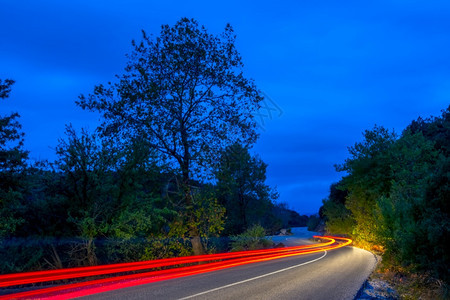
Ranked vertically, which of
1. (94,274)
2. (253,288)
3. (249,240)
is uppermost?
(249,240)

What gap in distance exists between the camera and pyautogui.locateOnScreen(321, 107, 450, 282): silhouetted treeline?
807 centimetres

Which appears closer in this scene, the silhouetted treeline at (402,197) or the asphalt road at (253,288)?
the silhouetted treeline at (402,197)

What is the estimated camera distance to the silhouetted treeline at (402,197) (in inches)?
318

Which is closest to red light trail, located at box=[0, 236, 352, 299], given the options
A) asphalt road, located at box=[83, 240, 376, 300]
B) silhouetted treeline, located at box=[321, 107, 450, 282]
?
asphalt road, located at box=[83, 240, 376, 300]

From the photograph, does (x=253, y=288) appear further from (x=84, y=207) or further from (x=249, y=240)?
(x=249, y=240)

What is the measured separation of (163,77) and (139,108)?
2255mm

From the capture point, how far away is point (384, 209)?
15859 millimetres

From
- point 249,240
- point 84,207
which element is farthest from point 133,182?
point 249,240

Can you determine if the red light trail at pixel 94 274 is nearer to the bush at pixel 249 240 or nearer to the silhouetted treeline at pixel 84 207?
the silhouetted treeline at pixel 84 207

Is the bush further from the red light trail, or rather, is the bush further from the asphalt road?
the asphalt road

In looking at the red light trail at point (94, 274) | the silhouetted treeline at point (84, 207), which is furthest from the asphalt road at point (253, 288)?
the silhouetted treeline at point (84, 207)

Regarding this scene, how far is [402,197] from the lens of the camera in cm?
1411

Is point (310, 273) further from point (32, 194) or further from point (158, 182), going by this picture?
point (32, 194)

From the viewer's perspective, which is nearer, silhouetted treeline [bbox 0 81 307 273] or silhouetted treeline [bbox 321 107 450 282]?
silhouetted treeline [bbox 321 107 450 282]
